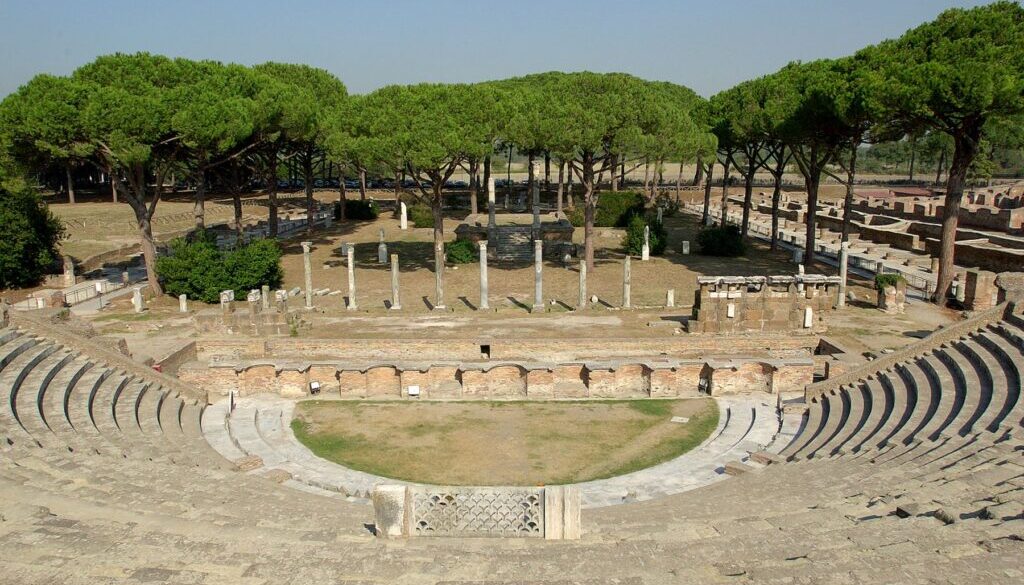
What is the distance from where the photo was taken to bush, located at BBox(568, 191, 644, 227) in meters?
52.2

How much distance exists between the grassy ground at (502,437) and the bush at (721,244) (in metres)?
21.6

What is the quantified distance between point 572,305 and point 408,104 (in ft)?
37.5

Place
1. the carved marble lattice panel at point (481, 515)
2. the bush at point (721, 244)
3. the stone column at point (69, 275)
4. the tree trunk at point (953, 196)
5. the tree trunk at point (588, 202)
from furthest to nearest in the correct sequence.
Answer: the bush at point (721, 244) → the stone column at point (69, 275) → the tree trunk at point (588, 202) → the tree trunk at point (953, 196) → the carved marble lattice panel at point (481, 515)

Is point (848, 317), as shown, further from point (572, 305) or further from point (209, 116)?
point (209, 116)

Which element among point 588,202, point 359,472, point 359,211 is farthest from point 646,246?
point 359,211

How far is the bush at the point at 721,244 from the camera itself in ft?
133

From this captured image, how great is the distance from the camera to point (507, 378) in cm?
2064

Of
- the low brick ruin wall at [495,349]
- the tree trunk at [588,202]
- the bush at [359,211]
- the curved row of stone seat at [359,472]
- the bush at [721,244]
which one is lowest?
the curved row of stone seat at [359,472]

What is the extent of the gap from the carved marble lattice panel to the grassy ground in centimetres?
528

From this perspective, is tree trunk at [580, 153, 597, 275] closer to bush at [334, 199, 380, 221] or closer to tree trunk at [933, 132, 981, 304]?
tree trunk at [933, 132, 981, 304]

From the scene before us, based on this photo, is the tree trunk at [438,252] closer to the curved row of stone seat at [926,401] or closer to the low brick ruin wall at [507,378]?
the low brick ruin wall at [507,378]

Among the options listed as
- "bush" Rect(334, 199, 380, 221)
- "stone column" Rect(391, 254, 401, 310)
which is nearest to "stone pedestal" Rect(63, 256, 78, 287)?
"stone column" Rect(391, 254, 401, 310)

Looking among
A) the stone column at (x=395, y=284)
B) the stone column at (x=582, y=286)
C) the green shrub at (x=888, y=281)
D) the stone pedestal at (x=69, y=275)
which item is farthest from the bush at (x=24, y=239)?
the green shrub at (x=888, y=281)

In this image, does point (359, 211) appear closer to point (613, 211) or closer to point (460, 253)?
point (613, 211)
